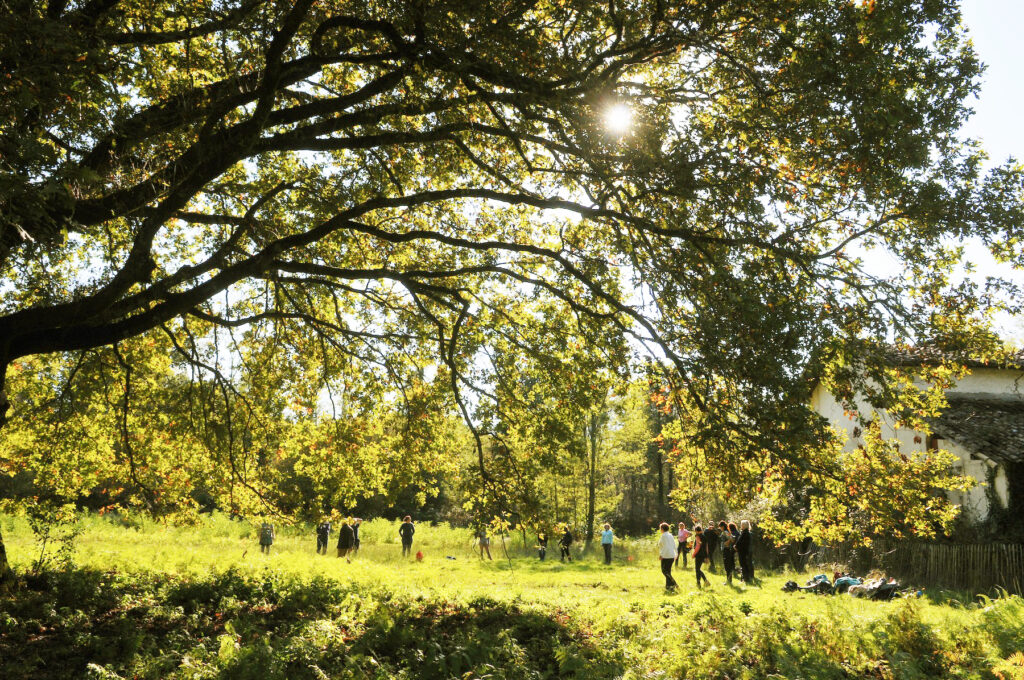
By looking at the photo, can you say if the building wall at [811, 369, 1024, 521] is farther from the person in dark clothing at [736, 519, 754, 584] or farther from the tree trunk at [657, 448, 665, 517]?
the tree trunk at [657, 448, 665, 517]

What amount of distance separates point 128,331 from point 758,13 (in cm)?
949

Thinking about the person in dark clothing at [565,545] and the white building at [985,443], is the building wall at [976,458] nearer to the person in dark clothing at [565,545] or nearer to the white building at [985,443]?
the white building at [985,443]

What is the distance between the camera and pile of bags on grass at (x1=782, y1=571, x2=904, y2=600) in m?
16.6

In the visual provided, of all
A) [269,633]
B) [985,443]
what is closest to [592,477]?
[985,443]

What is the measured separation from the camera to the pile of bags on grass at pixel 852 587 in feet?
54.5

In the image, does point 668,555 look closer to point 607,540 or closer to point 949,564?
point 949,564

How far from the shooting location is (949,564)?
19.5m

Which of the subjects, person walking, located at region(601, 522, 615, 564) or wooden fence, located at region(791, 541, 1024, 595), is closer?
wooden fence, located at region(791, 541, 1024, 595)

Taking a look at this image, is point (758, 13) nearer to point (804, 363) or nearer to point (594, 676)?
point (804, 363)

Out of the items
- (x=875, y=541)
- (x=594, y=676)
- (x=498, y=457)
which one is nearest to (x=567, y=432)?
(x=498, y=457)

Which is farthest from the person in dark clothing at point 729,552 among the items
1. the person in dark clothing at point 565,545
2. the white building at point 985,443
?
the person in dark clothing at point 565,545

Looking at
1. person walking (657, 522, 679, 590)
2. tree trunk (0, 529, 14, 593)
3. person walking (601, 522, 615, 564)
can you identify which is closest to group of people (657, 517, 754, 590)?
person walking (657, 522, 679, 590)

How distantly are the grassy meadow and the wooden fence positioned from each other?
7283 millimetres

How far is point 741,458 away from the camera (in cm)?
949
